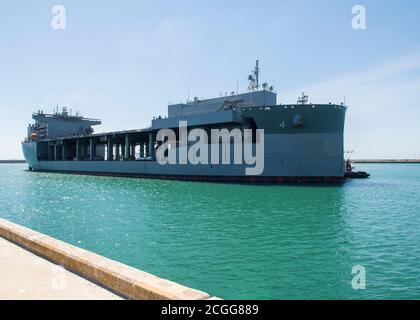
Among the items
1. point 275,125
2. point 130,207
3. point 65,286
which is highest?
point 275,125

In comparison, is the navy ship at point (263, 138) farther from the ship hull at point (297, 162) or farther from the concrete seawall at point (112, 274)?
the concrete seawall at point (112, 274)

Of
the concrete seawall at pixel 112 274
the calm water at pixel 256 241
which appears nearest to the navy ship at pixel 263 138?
the calm water at pixel 256 241

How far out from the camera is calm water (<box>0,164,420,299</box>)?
27.6ft

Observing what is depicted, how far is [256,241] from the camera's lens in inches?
491

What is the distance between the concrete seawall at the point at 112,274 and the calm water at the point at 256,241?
2876 mm

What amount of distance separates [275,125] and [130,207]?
22.3m

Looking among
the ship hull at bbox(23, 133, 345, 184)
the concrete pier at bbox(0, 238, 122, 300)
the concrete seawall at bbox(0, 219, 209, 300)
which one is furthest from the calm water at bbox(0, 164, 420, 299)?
the ship hull at bbox(23, 133, 345, 184)

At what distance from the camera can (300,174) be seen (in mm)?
38312

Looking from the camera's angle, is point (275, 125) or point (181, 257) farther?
point (275, 125)

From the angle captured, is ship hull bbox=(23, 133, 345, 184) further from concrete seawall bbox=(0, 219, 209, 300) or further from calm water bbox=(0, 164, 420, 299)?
concrete seawall bbox=(0, 219, 209, 300)

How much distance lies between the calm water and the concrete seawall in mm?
2876

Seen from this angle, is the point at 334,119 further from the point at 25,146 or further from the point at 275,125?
the point at 25,146

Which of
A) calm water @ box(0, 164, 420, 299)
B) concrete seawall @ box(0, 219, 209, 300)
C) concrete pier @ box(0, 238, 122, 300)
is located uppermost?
concrete seawall @ box(0, 219, 209, 300)
